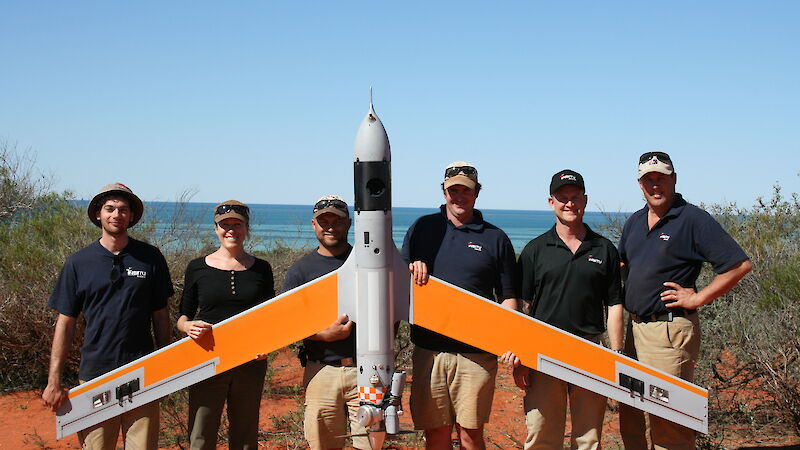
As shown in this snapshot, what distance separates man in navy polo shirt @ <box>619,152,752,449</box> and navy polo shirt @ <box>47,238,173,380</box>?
4.55 meters

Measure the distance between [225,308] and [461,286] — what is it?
225cm

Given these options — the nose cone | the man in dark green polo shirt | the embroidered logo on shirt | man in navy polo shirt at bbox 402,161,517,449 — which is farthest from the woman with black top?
the man in dark green polo shirt

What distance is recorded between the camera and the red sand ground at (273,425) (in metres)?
9.36

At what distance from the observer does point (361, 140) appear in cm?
627

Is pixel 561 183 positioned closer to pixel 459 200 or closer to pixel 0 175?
pixel 459 200

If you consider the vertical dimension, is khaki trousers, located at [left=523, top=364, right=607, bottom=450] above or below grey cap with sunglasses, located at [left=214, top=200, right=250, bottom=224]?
below

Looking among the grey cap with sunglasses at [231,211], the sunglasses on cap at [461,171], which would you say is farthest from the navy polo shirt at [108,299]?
the sunglasses on cap at [461,171]

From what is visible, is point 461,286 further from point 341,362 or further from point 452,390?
point 341,362

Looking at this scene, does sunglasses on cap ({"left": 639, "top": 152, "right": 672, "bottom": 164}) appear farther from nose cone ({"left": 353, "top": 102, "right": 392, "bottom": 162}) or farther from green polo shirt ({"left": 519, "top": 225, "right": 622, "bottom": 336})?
nose cone ({"left": 353, "top": 102, "right": 392, "bottom": 162})

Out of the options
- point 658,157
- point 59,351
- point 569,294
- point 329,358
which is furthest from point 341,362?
point 658,157

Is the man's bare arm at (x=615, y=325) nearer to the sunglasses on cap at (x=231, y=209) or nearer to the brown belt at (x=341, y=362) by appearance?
the brown belt at (x=341, y=362)

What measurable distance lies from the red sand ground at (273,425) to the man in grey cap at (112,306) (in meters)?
3.21

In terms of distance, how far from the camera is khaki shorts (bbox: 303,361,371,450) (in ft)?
20.7

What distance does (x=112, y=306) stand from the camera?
6.09 metres
